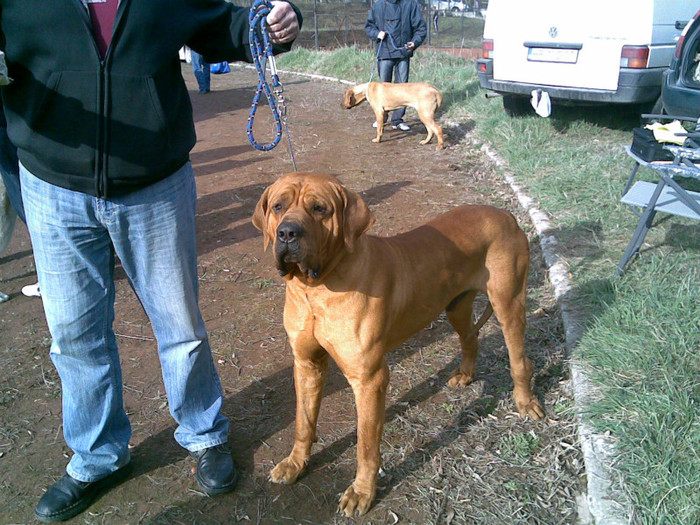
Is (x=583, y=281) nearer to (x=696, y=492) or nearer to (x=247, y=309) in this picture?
(x=696, y=492)

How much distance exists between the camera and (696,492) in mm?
2221

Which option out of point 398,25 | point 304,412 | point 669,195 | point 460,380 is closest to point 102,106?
point 304,412

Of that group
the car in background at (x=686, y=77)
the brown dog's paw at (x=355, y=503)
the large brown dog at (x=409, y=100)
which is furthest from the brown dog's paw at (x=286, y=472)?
the large brown dog at (x=409, y=100)

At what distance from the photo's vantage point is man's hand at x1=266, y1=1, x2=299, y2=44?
2.38m

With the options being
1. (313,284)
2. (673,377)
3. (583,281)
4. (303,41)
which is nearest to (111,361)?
(313,284)

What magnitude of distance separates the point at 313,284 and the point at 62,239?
103 centimetres

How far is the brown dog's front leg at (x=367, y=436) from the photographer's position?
7.91 ft

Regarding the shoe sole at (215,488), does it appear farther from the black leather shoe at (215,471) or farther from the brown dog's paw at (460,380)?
the brown dog's paw at (460,380)

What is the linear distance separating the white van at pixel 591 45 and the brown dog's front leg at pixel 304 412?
6.23 m

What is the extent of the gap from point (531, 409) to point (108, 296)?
229 cm

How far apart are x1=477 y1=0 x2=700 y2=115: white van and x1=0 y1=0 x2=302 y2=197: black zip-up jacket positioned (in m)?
6.32

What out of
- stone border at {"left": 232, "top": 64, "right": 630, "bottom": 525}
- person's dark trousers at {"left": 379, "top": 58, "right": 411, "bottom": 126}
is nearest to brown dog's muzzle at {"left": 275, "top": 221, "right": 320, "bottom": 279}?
stone border at {"left": 232, "top": 64, "right": 630, "bottom": 525}

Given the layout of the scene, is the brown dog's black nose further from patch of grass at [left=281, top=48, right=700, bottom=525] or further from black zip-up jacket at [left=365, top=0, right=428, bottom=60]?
black zip-up jacket at [left=365, top=0, right=428, bottom=60]

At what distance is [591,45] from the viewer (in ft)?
23.3
